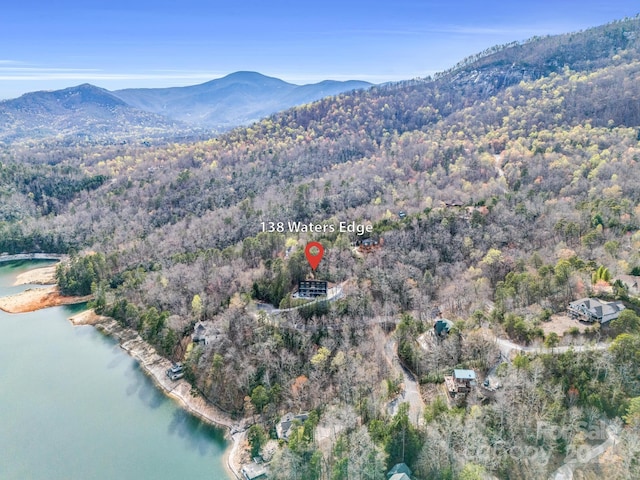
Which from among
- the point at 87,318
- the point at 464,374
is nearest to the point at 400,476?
the point at 464,374

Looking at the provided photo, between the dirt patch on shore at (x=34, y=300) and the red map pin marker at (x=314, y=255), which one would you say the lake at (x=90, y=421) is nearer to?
the dirt patch on shore at (x=34, y=300)

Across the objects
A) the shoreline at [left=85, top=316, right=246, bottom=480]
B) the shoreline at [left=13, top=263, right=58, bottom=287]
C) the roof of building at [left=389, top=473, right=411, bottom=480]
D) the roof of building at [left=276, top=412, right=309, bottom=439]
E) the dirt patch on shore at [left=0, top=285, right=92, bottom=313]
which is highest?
the roof of building at [left=389, top=473, right=411, bottom=480]

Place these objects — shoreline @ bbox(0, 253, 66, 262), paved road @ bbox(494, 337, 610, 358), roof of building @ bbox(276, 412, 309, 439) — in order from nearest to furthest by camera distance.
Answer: roof of building @ bbox(276, 412, 309, 439) → paved road @ bbox(494, 337, 610, 358) → shoreline @ bbox(0, 253, 66, 262)

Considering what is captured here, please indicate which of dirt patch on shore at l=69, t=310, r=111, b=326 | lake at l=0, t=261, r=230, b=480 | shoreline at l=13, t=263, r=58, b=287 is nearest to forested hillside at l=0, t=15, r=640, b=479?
dirt patch on shore at l=69, t=310, r=111, b=326

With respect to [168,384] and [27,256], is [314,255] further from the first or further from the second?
[27,256]

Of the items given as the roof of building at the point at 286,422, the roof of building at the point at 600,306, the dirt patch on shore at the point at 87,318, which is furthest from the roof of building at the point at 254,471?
the dirt patch on shore at the point at 87,318

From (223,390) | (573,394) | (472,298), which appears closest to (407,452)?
(573,394)

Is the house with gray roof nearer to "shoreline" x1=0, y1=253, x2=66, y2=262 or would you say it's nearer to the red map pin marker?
the red map pin marker
